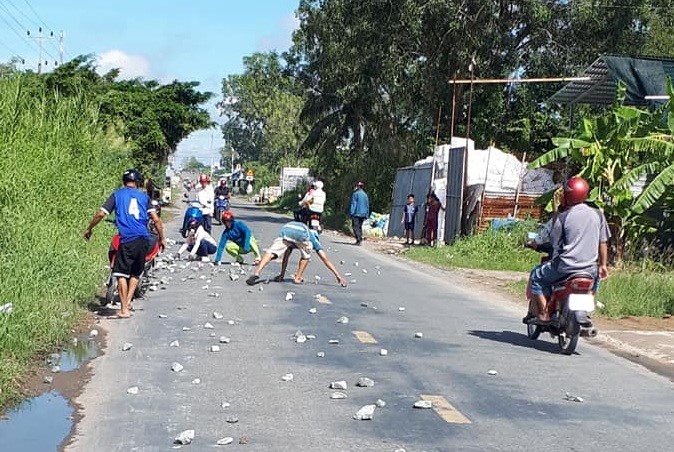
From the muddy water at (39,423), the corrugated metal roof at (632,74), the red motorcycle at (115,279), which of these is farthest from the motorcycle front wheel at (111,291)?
the corrugated metal roof at (632,74)

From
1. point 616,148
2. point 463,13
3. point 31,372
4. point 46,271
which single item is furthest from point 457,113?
point 31,372

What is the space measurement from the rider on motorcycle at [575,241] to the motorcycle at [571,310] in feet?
0.26

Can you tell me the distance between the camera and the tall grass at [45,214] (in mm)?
10079

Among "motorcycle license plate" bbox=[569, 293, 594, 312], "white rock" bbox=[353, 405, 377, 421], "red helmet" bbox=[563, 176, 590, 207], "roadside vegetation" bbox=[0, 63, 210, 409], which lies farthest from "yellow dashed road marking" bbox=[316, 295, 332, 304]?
"white rock" bbox=[353, 405, 377, 421]

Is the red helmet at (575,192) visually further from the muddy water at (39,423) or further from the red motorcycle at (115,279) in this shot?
the red motorcycle at (115,279)

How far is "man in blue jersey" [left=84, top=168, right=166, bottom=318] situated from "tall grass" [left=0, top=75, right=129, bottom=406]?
2.20 ft

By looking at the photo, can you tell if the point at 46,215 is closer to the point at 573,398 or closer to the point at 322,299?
the point at 322,299

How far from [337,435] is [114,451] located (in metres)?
1.56

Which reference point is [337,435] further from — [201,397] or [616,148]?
A: [616,148]

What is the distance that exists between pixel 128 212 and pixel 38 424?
18.8 ft

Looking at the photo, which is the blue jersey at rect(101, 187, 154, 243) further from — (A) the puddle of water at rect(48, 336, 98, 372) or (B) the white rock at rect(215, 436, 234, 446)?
(B) the white rock at rect(215, 436, 234, 446)

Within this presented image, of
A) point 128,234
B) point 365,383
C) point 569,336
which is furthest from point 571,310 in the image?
point 128,234

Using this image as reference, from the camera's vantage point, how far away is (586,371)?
1002cm

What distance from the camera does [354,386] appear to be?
28.5ft
